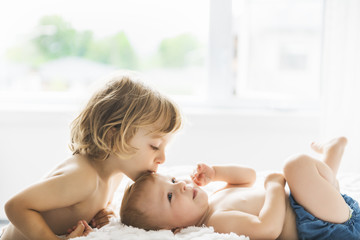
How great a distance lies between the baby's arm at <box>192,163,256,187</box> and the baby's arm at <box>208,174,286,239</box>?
197 millimetres

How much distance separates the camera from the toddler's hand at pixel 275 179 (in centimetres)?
147

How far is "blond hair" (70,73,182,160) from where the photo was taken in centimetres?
140

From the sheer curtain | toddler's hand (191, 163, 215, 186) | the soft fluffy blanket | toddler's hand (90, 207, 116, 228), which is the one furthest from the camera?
the sheer curtain

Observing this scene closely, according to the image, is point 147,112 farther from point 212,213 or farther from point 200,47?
point 200,47

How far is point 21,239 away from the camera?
4.59 feet

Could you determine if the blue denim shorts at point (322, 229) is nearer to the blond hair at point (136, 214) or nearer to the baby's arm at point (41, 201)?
the blond hair at point (136, 214)

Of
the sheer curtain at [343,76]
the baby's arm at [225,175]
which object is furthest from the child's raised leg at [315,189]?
the sheer curtain at [343,76]

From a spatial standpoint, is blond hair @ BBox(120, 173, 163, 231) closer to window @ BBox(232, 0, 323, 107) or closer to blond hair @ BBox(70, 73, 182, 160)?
blond hair @ BBox(70, 73, 182, 160)

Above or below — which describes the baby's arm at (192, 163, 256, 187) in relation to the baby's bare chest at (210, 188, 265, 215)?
above

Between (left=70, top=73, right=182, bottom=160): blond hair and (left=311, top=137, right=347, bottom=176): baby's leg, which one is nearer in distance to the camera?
(left=70, top=73, right=182, bottom=160): blond hair

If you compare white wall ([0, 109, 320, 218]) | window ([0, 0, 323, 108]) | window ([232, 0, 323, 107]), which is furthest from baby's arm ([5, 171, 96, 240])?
window ([232, 0, 323, 107])

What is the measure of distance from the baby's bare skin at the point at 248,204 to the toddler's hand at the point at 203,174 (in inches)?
3.3

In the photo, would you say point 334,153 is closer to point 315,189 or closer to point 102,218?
point 315,189

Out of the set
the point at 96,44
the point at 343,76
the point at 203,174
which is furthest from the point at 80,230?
the point at 96,44
